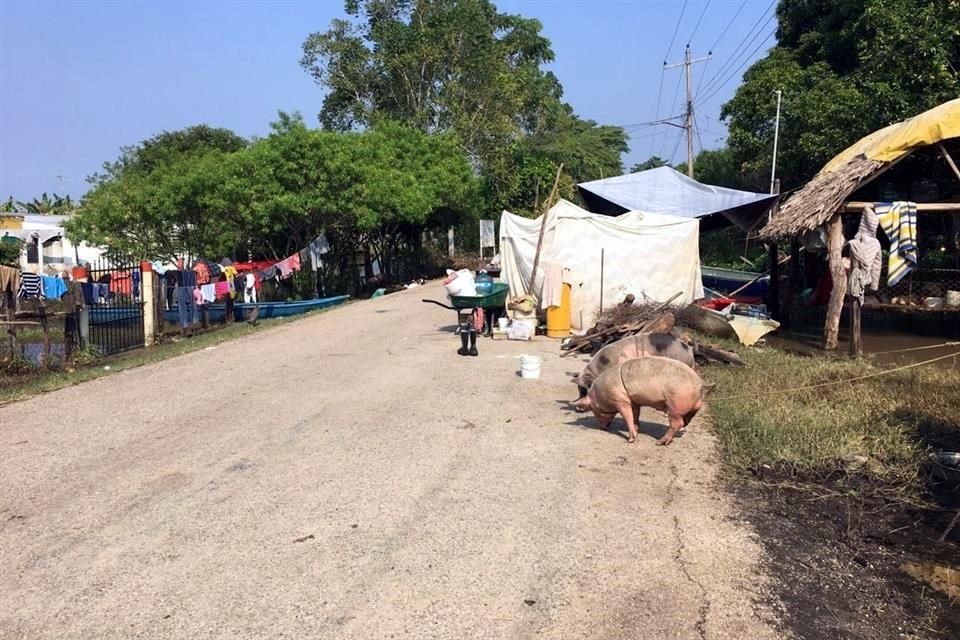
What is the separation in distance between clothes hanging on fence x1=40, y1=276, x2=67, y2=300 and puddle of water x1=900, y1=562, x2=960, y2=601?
16409mm

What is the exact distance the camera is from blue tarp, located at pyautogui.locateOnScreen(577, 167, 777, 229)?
19297mm

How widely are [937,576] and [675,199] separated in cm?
1729

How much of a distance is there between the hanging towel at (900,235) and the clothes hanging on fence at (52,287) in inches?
633

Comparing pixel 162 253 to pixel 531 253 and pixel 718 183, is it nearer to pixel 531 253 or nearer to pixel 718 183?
pixel 531 253

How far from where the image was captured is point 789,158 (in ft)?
83.1

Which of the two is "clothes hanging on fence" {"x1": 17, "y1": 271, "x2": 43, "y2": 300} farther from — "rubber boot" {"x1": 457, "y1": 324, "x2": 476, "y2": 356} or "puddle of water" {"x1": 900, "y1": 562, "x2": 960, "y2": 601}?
"puddle of water" {"x1": 900, "y1": 562, "x2": 960, "y2": 601}

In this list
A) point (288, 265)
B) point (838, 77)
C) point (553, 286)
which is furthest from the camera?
point (838, 77)

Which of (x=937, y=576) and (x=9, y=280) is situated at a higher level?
(x=9, y=280)

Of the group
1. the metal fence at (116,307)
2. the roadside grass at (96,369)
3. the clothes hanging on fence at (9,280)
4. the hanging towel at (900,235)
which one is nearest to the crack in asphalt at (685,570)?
the hanging towel at (900,235)

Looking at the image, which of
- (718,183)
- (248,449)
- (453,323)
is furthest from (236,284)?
(718,183)

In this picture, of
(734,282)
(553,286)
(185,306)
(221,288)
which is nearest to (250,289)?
(221,288)

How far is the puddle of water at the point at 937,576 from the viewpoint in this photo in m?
4.29

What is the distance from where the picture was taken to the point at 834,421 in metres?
7.23

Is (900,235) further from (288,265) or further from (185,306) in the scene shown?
(288,265)
